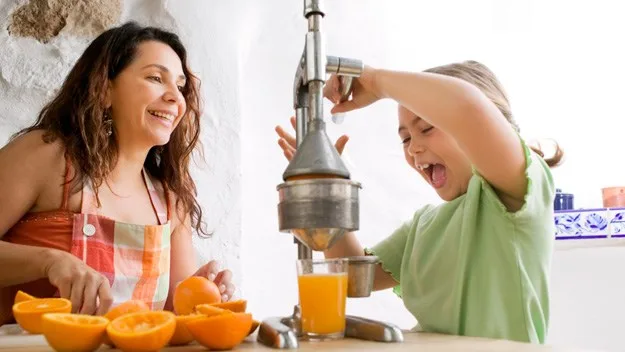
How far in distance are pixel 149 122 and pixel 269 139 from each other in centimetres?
85

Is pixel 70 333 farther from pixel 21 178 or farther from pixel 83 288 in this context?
pixel 21 178

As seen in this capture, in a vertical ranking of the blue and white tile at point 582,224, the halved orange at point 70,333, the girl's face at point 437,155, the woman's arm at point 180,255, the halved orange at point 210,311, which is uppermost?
the girl's face at point 437,155

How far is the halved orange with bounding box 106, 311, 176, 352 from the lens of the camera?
0.58 meters

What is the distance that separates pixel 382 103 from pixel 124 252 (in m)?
1.34

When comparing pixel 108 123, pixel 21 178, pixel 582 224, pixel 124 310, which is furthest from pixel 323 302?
pixel 582 224

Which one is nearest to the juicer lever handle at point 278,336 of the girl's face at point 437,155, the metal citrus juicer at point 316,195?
the metal citrus juicer at point 316,195

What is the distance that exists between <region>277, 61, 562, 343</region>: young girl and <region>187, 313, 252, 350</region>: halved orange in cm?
44

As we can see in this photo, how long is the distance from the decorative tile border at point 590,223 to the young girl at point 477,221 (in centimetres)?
109

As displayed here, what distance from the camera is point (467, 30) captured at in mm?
2477

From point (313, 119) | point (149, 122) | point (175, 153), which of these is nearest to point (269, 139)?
point (175, 153)

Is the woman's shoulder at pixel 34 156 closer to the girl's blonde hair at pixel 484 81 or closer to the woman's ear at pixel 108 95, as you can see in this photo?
the woman's ear at pixel 108 95

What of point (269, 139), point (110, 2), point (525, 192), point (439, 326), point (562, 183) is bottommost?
point (439, 326)

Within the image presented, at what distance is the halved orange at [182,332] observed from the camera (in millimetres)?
664

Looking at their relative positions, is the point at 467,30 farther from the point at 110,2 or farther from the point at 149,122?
the point at 149,122
